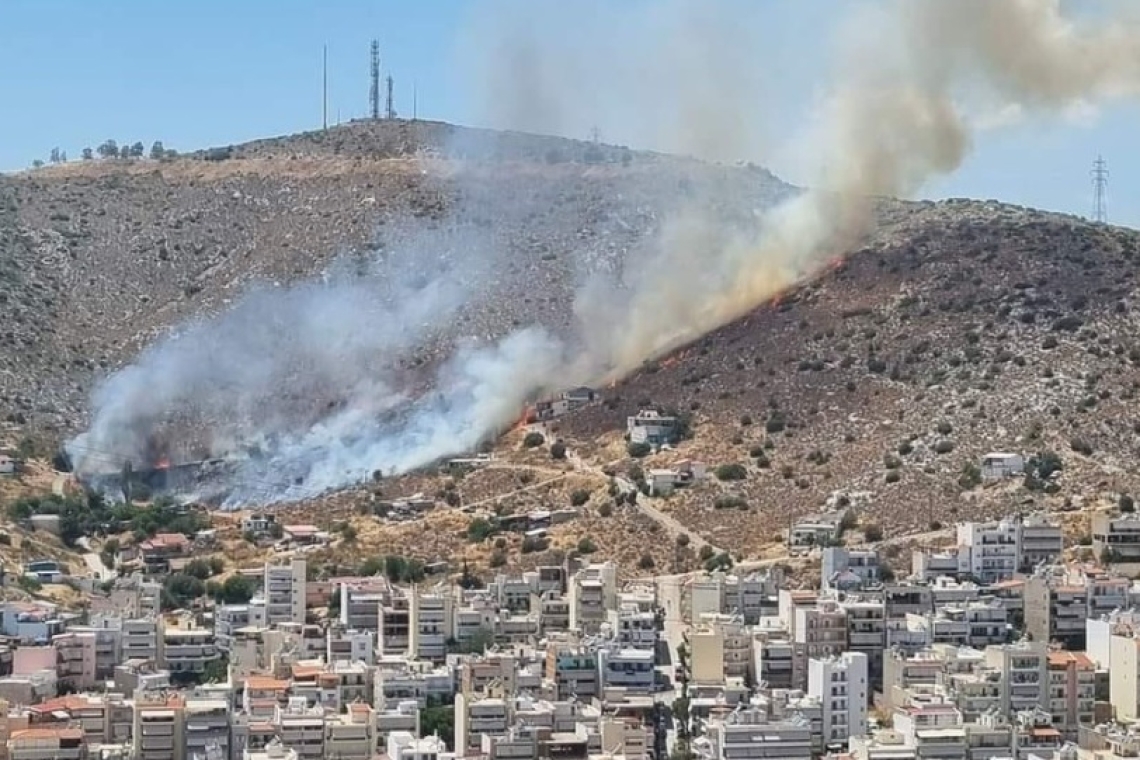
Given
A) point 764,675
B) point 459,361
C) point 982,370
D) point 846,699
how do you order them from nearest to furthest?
point 846,699 → point 764,675 → point 982,370 → point 459,361

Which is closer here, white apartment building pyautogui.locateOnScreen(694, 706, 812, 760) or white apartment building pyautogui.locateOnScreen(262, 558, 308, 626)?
white apartment building pyautogui.locateOnScreen(694, 706, 812, 760)

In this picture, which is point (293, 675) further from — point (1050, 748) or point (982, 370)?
point (982, 370)

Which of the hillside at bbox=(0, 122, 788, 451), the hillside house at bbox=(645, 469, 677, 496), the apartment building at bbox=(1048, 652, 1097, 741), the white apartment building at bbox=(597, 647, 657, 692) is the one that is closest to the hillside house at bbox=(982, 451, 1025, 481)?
the hillside house at bbox=(645, 469, 677, 496)

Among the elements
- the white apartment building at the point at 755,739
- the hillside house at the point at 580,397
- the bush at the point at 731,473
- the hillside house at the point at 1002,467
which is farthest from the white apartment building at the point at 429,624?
the hillside house at the point at 580,397

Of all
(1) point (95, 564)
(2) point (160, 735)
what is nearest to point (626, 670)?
(2) point (160, 735)

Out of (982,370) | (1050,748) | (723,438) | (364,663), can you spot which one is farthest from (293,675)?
(982,370)

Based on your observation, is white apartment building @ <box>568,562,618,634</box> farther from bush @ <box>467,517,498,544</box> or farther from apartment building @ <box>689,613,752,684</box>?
bush @ <box>467,517,498,544</box>
